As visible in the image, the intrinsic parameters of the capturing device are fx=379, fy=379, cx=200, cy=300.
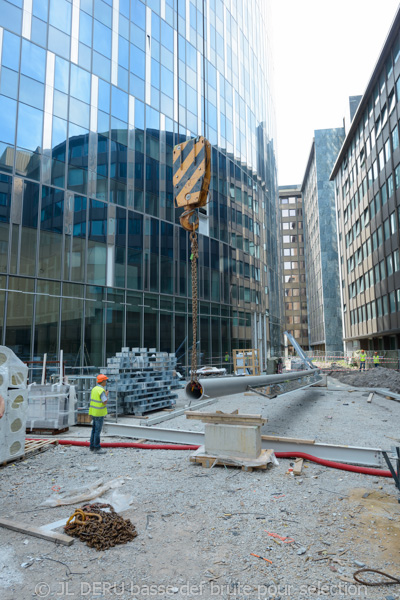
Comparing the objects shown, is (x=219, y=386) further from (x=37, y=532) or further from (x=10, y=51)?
(x=10, y=51)

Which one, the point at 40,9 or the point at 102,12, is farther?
the point at 102,12

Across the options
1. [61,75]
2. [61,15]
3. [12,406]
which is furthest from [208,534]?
[61,15]

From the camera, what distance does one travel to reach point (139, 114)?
23.8 metres

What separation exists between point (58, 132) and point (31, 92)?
6.62ft

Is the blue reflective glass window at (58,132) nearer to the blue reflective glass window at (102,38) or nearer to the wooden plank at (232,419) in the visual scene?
the blue reflective glass window at (102,38)

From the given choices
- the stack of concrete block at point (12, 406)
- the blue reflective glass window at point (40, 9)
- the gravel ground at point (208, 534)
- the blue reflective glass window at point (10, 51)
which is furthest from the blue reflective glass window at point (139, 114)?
the gravel ground at point (208, 534)

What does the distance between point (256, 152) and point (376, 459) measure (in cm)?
3790

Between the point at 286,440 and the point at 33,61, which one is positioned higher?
the point at 33,61

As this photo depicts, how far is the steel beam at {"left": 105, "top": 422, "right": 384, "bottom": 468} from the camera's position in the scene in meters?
6.77

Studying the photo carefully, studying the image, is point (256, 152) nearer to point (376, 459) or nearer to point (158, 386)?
point (158, 386)

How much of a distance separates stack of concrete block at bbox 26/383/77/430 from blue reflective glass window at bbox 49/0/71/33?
62.5 ft

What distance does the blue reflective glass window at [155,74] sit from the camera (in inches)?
989

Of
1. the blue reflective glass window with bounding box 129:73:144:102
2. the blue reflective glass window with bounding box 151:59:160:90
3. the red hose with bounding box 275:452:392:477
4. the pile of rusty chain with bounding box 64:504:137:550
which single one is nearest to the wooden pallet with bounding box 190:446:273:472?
the red hose with bounding box 275:452:392:477

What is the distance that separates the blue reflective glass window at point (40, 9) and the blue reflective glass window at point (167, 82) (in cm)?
850
